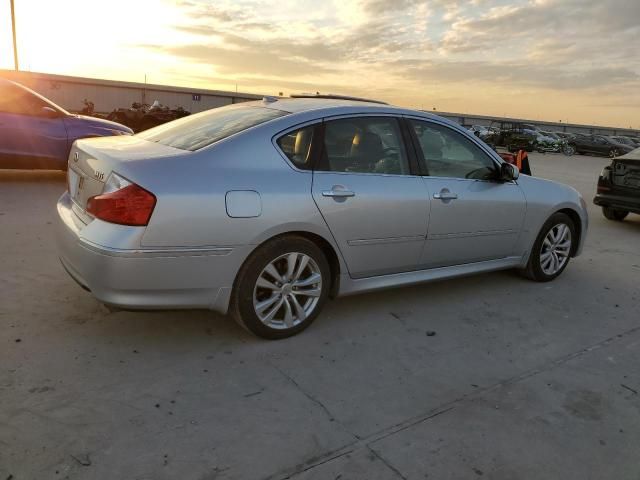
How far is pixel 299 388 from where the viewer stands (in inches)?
116

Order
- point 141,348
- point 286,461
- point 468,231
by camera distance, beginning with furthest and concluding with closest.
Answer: point 468,231
point 141,348
point 286,461

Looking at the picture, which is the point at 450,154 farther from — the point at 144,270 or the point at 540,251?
the point at 144,270

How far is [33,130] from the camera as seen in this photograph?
8.06 m

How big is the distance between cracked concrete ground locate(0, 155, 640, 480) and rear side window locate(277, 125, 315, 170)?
118cm

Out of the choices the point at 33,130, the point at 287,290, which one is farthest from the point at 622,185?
the point at 33,130

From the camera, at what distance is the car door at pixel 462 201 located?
405cm

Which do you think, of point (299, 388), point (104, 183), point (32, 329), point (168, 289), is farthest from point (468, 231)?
point (32, 329)

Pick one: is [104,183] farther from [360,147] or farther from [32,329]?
[360,147]

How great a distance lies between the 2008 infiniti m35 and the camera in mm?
2967

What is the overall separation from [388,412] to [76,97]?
44993mm

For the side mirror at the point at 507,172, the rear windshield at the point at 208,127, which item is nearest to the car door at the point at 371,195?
the rear windshield at the point at 208,127

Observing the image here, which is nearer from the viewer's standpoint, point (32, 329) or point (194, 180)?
point (194, 180)

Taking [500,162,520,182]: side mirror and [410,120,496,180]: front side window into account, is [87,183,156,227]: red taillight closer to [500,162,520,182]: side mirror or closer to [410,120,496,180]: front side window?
[410,120,496,180]: front side window

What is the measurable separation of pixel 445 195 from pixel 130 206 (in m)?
2.32
